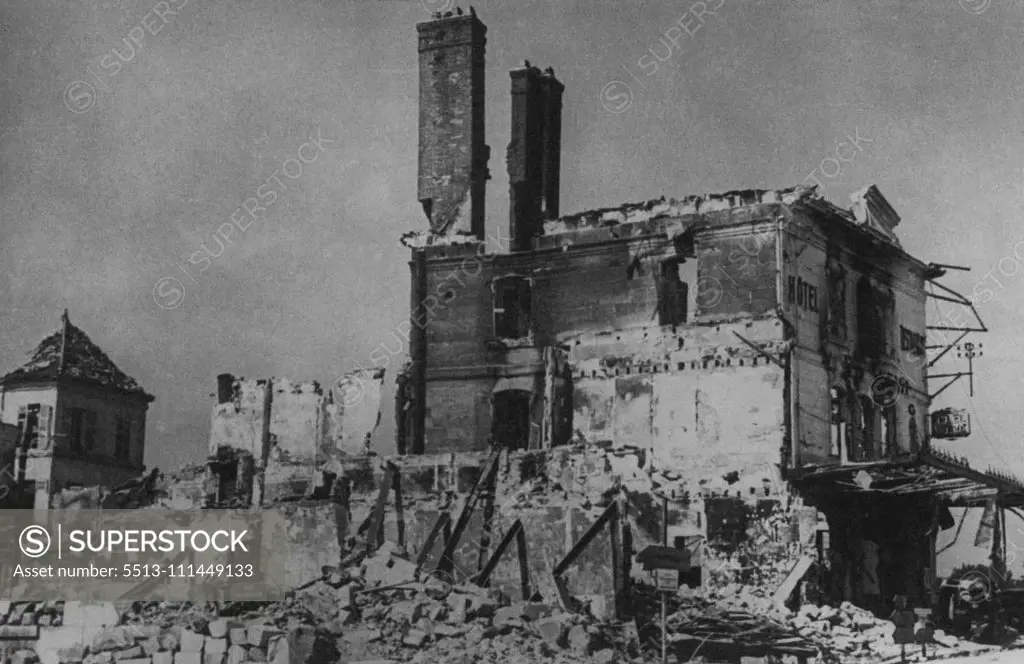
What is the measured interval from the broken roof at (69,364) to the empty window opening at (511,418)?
15.1 m

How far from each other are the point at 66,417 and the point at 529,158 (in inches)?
675

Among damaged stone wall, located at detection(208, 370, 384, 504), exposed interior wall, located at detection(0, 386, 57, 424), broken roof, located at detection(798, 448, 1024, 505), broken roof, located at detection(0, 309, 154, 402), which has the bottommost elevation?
broken roof, located at detection(798, 448, 1024, 505)

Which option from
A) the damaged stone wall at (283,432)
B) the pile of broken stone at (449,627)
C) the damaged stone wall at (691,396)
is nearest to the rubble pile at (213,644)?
the pile of broken stone at (449,627)

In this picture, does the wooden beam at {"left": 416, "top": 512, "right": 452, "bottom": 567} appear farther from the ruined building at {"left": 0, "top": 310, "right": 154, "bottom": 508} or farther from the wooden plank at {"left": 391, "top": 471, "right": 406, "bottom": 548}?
the ruined building at {"left": 0, "top": 310, "right": 154, "bottom": 508}

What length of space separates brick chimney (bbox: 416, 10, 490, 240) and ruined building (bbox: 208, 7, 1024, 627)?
0.06 m

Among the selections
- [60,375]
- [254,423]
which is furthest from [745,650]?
[60,375]

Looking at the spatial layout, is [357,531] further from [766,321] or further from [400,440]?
[766,321]

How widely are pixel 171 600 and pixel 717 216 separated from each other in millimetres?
15166

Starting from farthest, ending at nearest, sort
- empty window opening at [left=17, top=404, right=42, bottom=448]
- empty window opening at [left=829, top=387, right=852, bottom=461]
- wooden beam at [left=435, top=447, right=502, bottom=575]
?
empty window opening at [left=17, top=404, right=42, bottom=448]
empty window opening at [left=829, top=387, right=852, bottom=461]
wooden beam at [left=435, top=447, right=502, bottom=575]

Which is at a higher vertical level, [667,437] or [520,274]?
[520,274]

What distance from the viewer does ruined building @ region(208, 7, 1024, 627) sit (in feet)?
84.8

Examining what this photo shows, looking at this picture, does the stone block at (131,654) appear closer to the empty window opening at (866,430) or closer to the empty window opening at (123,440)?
the empty window opening at (866,430)

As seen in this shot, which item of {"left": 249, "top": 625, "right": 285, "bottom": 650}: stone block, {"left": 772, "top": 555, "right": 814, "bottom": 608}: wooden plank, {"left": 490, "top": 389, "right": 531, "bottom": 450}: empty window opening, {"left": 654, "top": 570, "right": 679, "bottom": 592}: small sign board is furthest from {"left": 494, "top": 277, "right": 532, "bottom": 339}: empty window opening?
{"left": 249, "top": 625, "right": 285, "bottom": 650}: stone block

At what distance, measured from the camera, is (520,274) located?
106 ft
